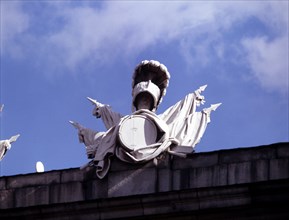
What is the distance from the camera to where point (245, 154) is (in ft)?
113

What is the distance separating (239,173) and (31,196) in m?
4.82

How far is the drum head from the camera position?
35719mm

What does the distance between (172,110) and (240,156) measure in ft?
9.06

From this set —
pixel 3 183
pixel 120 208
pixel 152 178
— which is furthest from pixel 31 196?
pixel 152 178

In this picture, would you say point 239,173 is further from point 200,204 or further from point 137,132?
point 137,132

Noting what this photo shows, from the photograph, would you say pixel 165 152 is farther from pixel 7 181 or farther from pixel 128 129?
pixel 7 181

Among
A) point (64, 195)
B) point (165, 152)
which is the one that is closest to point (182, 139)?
point (165, 152)

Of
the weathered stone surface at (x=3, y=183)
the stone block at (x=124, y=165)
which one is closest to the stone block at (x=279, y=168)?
the stone block at (x=124, y=165)

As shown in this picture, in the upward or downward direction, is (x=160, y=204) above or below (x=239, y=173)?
below

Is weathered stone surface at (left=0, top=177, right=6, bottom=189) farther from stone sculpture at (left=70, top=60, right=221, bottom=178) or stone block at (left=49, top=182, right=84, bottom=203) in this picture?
stone sculpture at (left=70, top=60, right=221, bottom=178)

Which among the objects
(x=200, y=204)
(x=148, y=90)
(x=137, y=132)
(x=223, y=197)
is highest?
(x=148, y=90)

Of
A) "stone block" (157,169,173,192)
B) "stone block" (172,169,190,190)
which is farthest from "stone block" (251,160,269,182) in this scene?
"stone block" (157,169,173,192)

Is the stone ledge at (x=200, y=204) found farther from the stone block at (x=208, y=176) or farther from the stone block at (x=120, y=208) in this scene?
the stone block at (x=208, y=176)

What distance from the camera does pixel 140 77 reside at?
3709 cm
